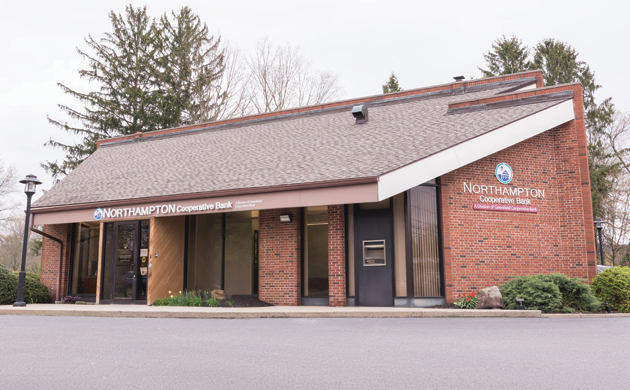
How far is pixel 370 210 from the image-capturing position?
14.1 meters

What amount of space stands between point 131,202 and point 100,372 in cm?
1089

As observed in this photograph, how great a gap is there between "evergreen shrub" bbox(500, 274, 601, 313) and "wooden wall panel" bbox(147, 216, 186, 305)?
9868mm

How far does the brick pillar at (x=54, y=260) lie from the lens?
1777cm

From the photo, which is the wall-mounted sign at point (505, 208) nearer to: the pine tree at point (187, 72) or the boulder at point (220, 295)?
the boulder at point (220, 295)

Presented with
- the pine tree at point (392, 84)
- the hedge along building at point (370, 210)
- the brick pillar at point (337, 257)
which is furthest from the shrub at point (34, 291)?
the pine tree at point (392, 84)

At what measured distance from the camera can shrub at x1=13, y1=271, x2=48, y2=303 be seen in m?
16.8

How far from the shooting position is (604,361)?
5.95 m

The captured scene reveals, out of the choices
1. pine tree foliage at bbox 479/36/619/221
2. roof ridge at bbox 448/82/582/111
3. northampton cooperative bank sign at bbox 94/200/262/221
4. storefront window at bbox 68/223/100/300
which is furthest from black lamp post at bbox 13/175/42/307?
pine tree foliage at bbox 479/36/619/221

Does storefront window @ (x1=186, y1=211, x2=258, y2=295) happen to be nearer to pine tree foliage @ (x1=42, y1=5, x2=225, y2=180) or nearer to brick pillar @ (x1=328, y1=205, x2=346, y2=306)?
brick pillar @ (x1=328, y1=205, x2=346, y2=306)

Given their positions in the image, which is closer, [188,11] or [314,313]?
[314,313]

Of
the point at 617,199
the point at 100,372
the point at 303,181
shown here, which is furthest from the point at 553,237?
the point at 617,199

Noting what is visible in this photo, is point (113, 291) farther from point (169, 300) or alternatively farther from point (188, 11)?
point (188, 11)

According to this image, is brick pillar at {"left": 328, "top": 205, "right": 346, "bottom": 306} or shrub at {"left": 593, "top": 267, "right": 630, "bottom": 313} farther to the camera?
brick pillar at {"left": 328, "top": 205, "right": 346, "bottom": 306}

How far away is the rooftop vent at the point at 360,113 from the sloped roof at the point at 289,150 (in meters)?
0.25
